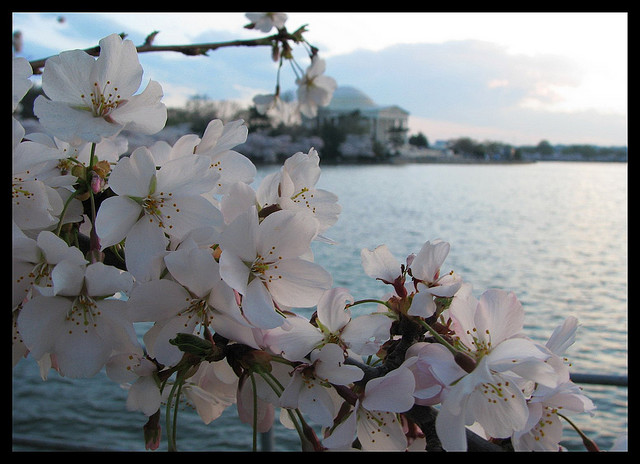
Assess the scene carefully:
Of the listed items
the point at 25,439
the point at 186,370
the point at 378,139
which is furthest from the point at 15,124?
the point at 378,139

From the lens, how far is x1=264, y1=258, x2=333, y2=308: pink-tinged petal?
0.42 m

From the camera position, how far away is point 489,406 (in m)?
0.42

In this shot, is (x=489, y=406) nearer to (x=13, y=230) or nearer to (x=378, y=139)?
(x=13, y=230)

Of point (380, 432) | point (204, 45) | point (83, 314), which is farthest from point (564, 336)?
point (204, 45)

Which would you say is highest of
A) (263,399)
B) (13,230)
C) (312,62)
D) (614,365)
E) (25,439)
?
(312,62)

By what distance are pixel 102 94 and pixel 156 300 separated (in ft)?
0.58

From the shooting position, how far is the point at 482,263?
10211 mm

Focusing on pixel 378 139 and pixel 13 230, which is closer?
pixel 13 230

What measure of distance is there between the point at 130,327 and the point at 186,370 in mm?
52

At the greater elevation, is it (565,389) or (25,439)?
(565,389)

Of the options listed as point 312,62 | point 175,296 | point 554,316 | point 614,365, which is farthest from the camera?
point 554,316

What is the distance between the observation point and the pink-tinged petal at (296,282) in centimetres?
42

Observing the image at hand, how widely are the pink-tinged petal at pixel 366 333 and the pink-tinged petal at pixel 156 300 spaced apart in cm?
13

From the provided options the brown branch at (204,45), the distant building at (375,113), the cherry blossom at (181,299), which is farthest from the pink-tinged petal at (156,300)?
the distant building at (375,113)
